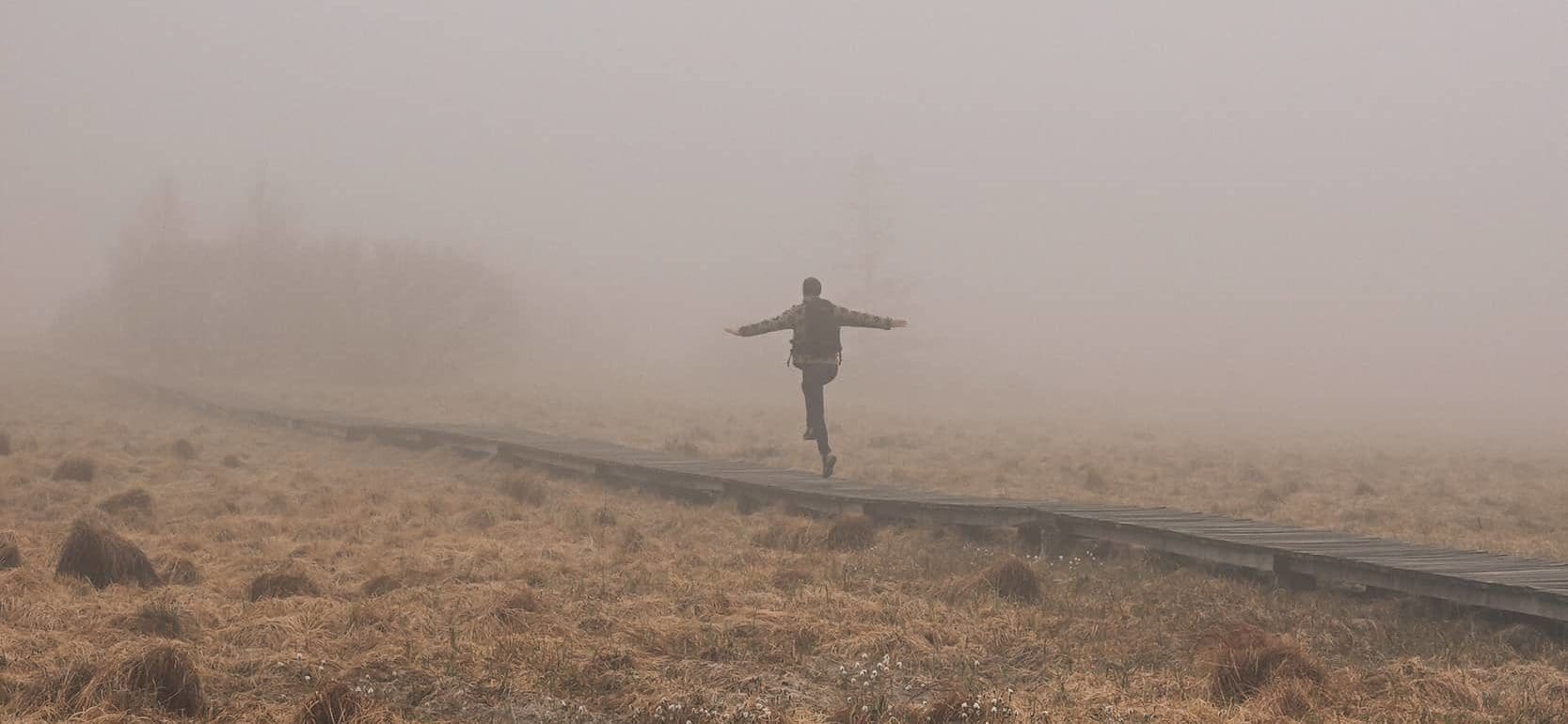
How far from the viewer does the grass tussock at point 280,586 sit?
747 centimetres

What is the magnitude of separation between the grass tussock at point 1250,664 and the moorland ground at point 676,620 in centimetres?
2

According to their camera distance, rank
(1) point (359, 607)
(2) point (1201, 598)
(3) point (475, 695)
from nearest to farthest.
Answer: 1. (3) point (475, 695)
2. (1) point (359, 607)
3. (2) point (1201, 598)

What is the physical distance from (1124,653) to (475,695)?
346 centimetres

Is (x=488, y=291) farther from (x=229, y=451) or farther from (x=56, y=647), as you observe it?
(x=56, y=647)

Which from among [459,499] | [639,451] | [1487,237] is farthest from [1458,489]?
[1487,237]

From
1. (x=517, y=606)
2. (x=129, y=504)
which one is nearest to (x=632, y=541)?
(x=517, y=606)

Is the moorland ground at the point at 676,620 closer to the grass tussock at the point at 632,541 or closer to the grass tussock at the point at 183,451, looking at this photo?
the grass tussock at the point at 632,541

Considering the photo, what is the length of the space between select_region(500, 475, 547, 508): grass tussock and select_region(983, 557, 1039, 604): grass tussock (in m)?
6.32

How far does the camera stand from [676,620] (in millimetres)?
6816

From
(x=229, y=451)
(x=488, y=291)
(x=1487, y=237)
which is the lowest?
(x=229, y=451)

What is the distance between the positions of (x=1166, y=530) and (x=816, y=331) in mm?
5864

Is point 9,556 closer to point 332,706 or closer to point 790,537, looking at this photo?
point 332,706

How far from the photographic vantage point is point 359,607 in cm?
689

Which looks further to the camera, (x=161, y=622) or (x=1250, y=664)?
(x=161, y=622)
